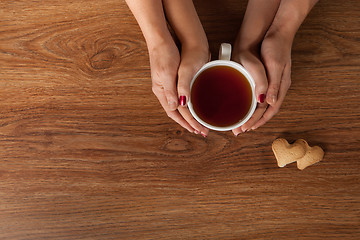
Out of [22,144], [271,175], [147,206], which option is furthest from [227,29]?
[22,144]

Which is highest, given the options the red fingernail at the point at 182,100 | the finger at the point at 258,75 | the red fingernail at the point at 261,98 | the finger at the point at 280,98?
the red fingernail at the point at 182,100

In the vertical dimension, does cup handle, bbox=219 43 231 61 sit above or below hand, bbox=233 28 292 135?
above

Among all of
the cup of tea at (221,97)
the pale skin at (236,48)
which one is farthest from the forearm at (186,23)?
the cup of tea at (221,97)

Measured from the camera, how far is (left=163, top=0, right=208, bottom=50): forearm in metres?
0.74

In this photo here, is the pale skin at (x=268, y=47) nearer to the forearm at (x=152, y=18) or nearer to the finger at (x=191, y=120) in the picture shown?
the finger at (x=191, y=120)

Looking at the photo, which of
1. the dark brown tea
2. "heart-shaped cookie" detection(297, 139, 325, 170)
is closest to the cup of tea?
the dark brown tea

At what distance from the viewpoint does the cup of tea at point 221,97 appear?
66 cm

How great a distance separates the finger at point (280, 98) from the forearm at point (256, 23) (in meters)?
0.10

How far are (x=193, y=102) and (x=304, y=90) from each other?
0.33 metres

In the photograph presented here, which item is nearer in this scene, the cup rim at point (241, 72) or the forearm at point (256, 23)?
the cup rim at point (241, 72)

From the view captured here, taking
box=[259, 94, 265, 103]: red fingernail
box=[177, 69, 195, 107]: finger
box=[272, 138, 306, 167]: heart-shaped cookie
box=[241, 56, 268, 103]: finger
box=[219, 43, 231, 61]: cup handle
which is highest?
box=[219, 43, 231, 61]: cup handle

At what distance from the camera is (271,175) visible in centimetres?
80

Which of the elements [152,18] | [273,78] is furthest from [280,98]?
[152,18]

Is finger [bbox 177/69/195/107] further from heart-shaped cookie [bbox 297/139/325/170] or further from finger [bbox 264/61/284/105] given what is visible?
heart-shaped cookie [bbox 297/139/325/170]
